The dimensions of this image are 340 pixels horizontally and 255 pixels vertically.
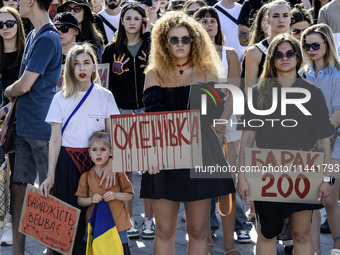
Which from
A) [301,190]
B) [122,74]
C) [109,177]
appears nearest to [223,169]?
[301,190]

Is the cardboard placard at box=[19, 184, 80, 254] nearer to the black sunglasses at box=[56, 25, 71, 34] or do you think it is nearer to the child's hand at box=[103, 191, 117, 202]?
the child's hand at box=[103, 191, 117, 202]

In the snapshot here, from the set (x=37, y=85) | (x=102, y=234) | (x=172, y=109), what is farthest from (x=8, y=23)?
(x=102, y=234)

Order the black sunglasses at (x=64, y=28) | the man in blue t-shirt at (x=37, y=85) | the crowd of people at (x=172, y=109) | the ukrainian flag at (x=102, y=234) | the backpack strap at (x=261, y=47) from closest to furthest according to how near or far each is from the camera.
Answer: the crowd of people at (x=172, y=109)
the ukrainian flag at (x=102, y=234)
the man in blue t-shirt at (x=37, y=85)
the backpack strap at (x=261, y=47)
the black sunglasses at (x=64, y=28)

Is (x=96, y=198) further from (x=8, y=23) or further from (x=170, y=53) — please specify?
(x=8, y=23)

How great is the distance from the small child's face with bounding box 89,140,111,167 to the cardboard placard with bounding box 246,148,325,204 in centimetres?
107

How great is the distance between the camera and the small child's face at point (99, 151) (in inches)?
183

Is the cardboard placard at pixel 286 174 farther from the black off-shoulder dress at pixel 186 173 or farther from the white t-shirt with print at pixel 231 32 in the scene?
the white t-shirt with print at pixel 231 32

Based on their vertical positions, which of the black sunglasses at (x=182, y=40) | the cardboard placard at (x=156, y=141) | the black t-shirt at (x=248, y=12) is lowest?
the cardboard placard at (x=156, y=141)

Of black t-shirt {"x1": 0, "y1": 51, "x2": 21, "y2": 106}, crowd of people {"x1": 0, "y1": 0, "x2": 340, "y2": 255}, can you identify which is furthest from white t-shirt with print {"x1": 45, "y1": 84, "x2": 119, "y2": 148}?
black t-shirt {"x1": 0, "y1": 51, "x2": 21, "y2": 106}

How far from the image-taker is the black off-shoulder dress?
4.32 m

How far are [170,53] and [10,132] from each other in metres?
1.57

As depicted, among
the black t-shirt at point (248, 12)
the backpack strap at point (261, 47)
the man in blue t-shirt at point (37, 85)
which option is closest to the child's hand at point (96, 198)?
the man in blue t-shirt at point (37, 85)

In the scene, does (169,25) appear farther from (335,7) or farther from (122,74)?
(335,7)

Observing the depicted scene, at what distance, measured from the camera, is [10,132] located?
5.14 m
